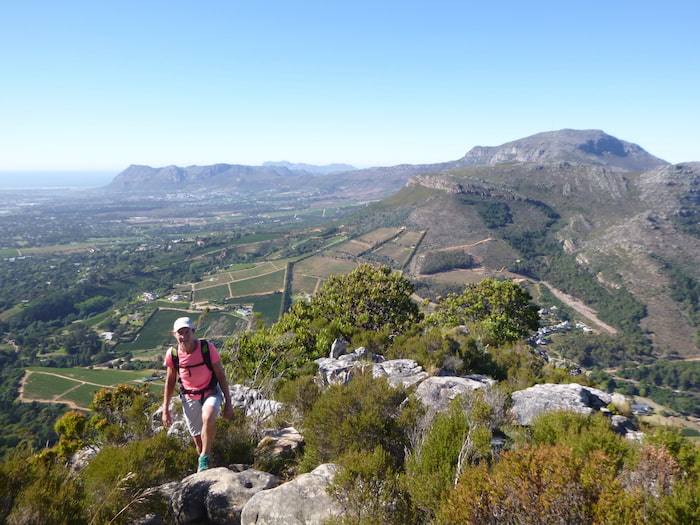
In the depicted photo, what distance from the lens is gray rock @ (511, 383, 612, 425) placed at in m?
8.41

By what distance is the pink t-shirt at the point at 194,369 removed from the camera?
5.93 meters

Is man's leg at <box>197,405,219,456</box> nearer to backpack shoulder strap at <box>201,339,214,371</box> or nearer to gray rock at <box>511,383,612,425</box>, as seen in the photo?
backpack shoulder strap at <box>201,339,214,371</box>

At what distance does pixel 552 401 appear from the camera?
895 centimetres

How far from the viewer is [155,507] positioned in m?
4.73

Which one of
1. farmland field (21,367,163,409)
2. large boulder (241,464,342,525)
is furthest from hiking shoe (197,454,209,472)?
farmland field (21,367,163,409)

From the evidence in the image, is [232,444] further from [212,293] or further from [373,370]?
[212,293]

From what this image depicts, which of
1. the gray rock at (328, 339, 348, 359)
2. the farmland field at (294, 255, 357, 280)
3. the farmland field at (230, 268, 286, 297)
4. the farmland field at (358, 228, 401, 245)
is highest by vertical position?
the gray rock at (328, 339, 348, 359)

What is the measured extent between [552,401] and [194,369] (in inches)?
345

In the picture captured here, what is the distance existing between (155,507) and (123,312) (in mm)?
116260

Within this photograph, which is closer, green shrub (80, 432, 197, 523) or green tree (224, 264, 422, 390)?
green shrub (80, 432, 197, 523)

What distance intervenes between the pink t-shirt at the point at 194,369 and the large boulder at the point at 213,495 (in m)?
1.35

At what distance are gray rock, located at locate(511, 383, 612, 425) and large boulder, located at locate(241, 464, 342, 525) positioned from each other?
18.1 feet

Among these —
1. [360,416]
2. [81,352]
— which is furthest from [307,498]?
[81,352]

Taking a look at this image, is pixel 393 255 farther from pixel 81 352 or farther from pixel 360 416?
pixel 360 416
